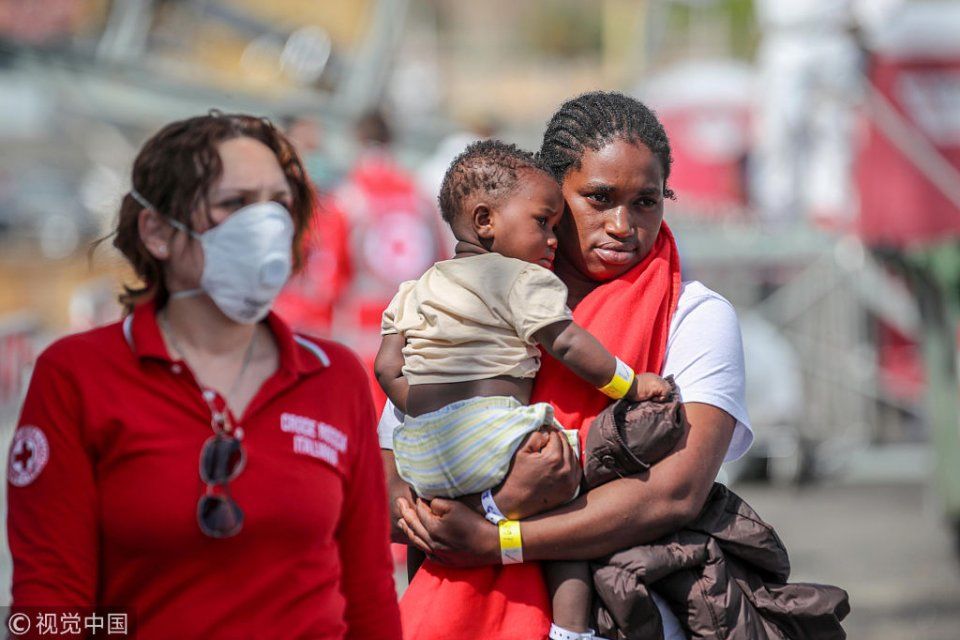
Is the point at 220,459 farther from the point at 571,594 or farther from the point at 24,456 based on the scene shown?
the point at 571,594

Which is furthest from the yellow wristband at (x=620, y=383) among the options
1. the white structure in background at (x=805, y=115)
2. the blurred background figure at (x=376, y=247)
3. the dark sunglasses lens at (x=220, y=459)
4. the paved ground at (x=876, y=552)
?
the white structure in background at (x=805, y=115)

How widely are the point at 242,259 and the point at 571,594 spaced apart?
0.89 metres

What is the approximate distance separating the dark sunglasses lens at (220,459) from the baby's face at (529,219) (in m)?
0.64

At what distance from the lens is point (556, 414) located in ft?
8.42

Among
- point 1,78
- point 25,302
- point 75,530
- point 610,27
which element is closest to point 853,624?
point 75,530

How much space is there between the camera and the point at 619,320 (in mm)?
2586

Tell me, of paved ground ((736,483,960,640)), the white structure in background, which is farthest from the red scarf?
A: the white structure in background

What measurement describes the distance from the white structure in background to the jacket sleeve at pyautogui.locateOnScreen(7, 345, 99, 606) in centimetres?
969

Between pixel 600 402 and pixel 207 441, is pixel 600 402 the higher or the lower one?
the higher one

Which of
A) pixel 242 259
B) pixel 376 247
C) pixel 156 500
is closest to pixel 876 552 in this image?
pixel 376 247

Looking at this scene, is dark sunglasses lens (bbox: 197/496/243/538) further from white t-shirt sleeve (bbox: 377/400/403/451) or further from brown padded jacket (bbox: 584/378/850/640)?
brown padded jacket (bbox: 584/378/850/640)

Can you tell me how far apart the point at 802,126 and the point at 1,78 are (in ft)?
24.6

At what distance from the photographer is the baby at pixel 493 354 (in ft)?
8.18

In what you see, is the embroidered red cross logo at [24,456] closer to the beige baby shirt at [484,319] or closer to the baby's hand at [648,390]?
the beige baby shirt at [484,319]
